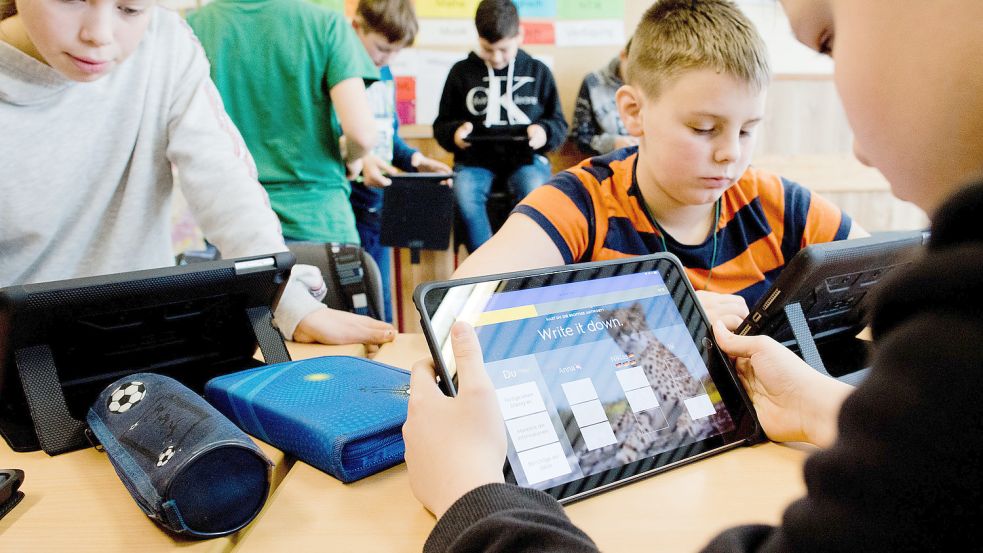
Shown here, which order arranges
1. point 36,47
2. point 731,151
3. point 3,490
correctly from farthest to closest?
1. point 731,151
2. point 36,47
3. point 3,490

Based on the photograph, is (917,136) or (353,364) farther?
(353,364)

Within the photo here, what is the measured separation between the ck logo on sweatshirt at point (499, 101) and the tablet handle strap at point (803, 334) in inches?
89.9

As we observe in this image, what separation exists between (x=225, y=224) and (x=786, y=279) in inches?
33.5

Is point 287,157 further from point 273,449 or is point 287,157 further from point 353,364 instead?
point 273,449

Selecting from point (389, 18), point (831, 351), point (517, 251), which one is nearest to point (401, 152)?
point (389, 18)

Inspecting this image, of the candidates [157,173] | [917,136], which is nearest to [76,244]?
[157,173]

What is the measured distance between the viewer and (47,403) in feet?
2.26

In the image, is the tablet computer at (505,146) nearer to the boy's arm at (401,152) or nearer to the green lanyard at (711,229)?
the boy's arm at (401,152)

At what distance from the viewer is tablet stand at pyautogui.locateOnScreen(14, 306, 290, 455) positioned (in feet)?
2.22

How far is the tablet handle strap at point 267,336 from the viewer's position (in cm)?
83

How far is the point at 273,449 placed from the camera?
71 cm

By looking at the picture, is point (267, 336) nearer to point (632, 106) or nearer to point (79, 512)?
point (79, 512)

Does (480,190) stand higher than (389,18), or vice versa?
(389,18)

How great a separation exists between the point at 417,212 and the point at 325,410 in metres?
1.81
